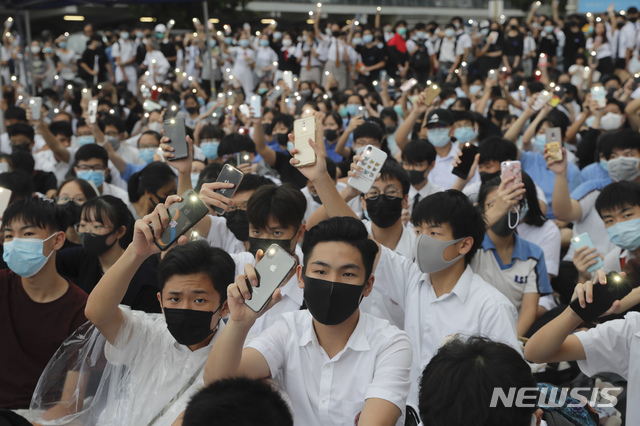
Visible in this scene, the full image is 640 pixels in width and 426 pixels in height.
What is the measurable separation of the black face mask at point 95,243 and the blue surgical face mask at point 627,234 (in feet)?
9.34

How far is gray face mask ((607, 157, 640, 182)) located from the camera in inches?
206

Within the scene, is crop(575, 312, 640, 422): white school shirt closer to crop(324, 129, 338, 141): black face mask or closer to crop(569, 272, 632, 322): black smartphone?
crop(569, 272, 632, 322): black smartphone

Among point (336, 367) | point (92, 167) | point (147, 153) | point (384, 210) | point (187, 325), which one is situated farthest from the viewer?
point (147, 153)

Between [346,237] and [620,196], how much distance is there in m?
1.86

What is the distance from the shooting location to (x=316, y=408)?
256 cm

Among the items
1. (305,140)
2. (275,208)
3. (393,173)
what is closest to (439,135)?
(393,173)

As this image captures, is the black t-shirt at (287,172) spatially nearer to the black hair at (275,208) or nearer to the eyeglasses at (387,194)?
the eyeglasses at (387,194)

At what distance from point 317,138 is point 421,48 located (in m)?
14.2

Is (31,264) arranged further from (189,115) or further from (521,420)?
(189,115)

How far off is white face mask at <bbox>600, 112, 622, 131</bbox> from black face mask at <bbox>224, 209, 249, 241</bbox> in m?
4.98

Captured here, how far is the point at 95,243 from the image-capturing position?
13.3 feet

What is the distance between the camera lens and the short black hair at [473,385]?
5.92 ft

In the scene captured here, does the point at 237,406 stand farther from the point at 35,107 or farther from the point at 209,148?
the point at 35,107

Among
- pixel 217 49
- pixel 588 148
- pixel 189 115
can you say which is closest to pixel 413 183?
pixel 588 148
